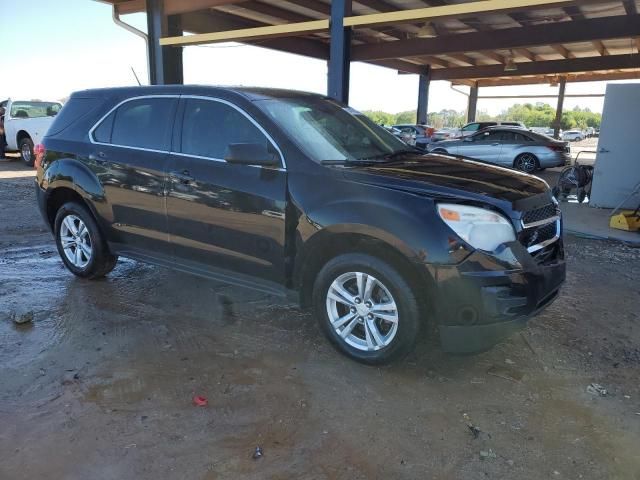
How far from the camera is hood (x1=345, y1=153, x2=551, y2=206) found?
314 centimetres

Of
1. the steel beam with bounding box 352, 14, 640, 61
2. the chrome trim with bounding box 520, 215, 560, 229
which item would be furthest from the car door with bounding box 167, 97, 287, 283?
the steel beam with bounding box 352, 14, 640, 61

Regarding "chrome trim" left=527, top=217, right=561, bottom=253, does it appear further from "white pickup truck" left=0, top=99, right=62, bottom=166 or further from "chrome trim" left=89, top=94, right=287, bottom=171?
"white pickup truck" left=0, top=99, right=62, bottom=166

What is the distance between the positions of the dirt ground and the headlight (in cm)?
95

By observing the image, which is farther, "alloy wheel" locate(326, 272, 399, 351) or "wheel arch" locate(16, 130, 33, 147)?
"wheel arch" locate(16, 130, 33, 147)

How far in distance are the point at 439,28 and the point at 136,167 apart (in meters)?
14.2

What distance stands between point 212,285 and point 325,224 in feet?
6.80

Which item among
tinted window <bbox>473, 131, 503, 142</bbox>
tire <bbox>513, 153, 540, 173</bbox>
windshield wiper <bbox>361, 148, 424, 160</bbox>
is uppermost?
windshield wiper <bbox>361, 148, 424, 160</bbox>

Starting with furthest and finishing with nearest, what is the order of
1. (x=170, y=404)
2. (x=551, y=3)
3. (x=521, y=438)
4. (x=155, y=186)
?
1. (x=551, y=3)
2. (x=155, y=186)
3. (x=170, y=404)
4. (x=521, y=438)

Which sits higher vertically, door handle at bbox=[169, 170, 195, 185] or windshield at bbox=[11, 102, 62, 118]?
windshield at bbox=[11, 102, 62, 118]

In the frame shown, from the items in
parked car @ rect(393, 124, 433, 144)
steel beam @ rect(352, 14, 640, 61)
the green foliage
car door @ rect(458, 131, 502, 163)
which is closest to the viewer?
steel beam @ rect(352, 14, 640, 61)

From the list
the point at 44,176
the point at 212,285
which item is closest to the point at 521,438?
the point at 212,285

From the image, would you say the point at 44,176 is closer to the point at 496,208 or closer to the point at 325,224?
the point at 325,224

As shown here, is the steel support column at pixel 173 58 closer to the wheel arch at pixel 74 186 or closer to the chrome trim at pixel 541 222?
the wheel arch at pixel 74 186

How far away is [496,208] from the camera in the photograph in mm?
3088
